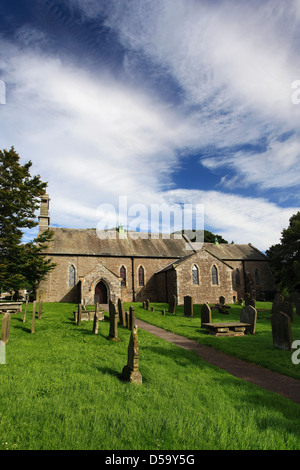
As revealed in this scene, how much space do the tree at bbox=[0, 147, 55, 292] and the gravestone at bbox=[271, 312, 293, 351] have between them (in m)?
17.6

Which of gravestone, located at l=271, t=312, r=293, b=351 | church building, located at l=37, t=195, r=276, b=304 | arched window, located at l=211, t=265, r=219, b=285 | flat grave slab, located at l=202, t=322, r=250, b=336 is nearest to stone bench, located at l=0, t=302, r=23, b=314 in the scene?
church building, located at l=37, t=195, r=276, b=304

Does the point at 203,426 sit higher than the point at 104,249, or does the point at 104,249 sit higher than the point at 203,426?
the point at 104,249

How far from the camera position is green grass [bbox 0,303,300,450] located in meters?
3.78

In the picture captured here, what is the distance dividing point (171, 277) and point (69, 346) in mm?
19996

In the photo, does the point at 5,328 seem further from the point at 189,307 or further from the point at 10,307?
the point at 189,307

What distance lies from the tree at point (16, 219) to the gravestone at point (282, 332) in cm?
1765

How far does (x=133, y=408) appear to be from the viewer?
4676 millimetres

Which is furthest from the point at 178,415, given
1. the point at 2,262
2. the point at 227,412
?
the point at 2,262

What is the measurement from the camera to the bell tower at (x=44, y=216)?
105ft

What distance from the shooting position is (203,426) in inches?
165

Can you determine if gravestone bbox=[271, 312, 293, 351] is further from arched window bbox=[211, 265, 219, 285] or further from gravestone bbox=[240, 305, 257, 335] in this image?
arched window bbox=[211, 265, 219, 285]

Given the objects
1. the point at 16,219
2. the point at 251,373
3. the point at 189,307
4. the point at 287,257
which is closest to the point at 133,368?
the point at 251,373

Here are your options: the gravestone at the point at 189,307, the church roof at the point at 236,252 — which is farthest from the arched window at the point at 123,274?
the gravestone at the point at 189,307

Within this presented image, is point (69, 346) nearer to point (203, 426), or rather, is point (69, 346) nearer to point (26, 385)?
point (26, 385)
